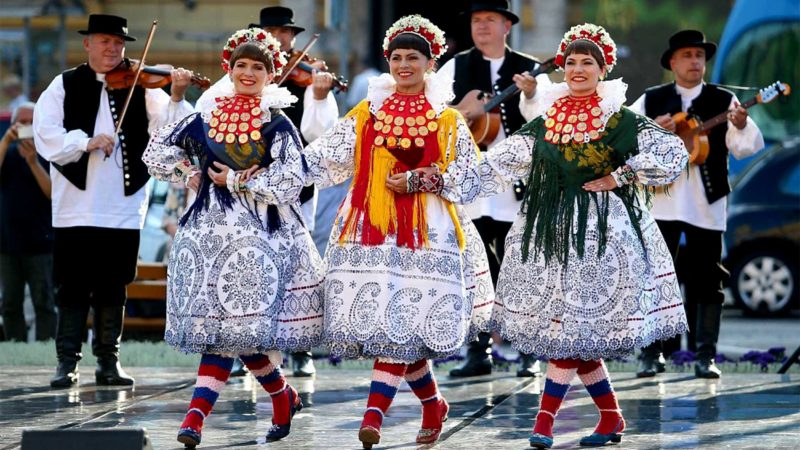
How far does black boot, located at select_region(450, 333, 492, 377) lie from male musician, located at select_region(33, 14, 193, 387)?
6.66 feet

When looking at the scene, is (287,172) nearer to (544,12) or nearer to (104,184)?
(104,184)

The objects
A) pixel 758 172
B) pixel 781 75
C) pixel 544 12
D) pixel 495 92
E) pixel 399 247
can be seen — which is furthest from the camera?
pixel 544 12

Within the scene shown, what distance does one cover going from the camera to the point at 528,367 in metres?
9.97

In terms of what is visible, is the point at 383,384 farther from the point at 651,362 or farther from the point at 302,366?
the point at 651,362

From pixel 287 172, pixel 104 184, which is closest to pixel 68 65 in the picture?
pixel 104 184

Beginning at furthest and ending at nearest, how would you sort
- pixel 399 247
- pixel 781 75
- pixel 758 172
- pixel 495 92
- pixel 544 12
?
1. pixel 544 12
2. pixel 781 75
3. pixel 758 172
4. pixel 495 92
5. pixel 399 247

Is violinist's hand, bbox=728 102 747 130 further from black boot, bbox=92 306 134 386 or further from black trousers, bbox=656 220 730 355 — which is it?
black boot, bbox=92 306 134 386

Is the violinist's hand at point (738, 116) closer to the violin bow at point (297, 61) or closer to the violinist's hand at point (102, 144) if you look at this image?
the violin bow at point (297, 61)

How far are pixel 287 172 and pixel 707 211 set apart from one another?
3527mm

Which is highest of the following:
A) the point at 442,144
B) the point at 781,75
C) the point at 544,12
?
the point at 544,12

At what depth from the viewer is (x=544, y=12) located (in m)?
25.1

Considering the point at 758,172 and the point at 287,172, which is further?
the point at 758,172

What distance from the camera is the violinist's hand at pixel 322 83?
921 cm

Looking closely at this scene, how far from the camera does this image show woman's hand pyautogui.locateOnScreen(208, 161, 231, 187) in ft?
24.4
